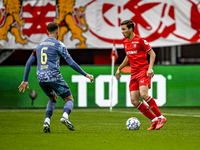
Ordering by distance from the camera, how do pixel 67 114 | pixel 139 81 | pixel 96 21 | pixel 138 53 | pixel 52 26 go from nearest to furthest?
pixel 67 114 → pixel 52 26 → pixel 139 81 → pixel 138 53 → pixel 96 21

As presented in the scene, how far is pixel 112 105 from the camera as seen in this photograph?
16.7 m

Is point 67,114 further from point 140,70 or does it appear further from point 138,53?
point 138,53

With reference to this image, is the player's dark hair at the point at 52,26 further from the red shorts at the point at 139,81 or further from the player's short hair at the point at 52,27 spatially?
the red shorts at the point at 139,81

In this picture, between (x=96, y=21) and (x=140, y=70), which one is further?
(x=96, y=21)

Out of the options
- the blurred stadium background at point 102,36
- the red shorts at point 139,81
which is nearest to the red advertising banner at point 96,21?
the blurred stadium background at point 102,36

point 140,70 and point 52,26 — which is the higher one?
point 52,26

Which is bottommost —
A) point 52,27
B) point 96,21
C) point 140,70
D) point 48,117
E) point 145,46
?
point 48,117

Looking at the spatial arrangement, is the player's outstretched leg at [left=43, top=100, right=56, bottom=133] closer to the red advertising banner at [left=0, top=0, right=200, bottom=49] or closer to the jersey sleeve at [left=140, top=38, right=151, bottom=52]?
the jersey sleeve at [left=140, top=38, right=151, bottom=52]

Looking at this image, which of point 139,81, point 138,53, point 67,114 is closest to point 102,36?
point 138,53

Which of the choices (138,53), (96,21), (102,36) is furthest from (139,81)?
(96,21)

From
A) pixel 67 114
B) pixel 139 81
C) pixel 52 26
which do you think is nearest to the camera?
pixel 67 114

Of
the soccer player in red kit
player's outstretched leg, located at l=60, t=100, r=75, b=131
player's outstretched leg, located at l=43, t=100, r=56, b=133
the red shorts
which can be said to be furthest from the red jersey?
player's outstretched leg, located at l=43, t=100, r=56, b=133

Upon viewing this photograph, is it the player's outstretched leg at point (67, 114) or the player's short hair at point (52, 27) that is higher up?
the player's short hair at point (52, 27)

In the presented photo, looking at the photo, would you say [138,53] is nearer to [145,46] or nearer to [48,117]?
[145,46]
